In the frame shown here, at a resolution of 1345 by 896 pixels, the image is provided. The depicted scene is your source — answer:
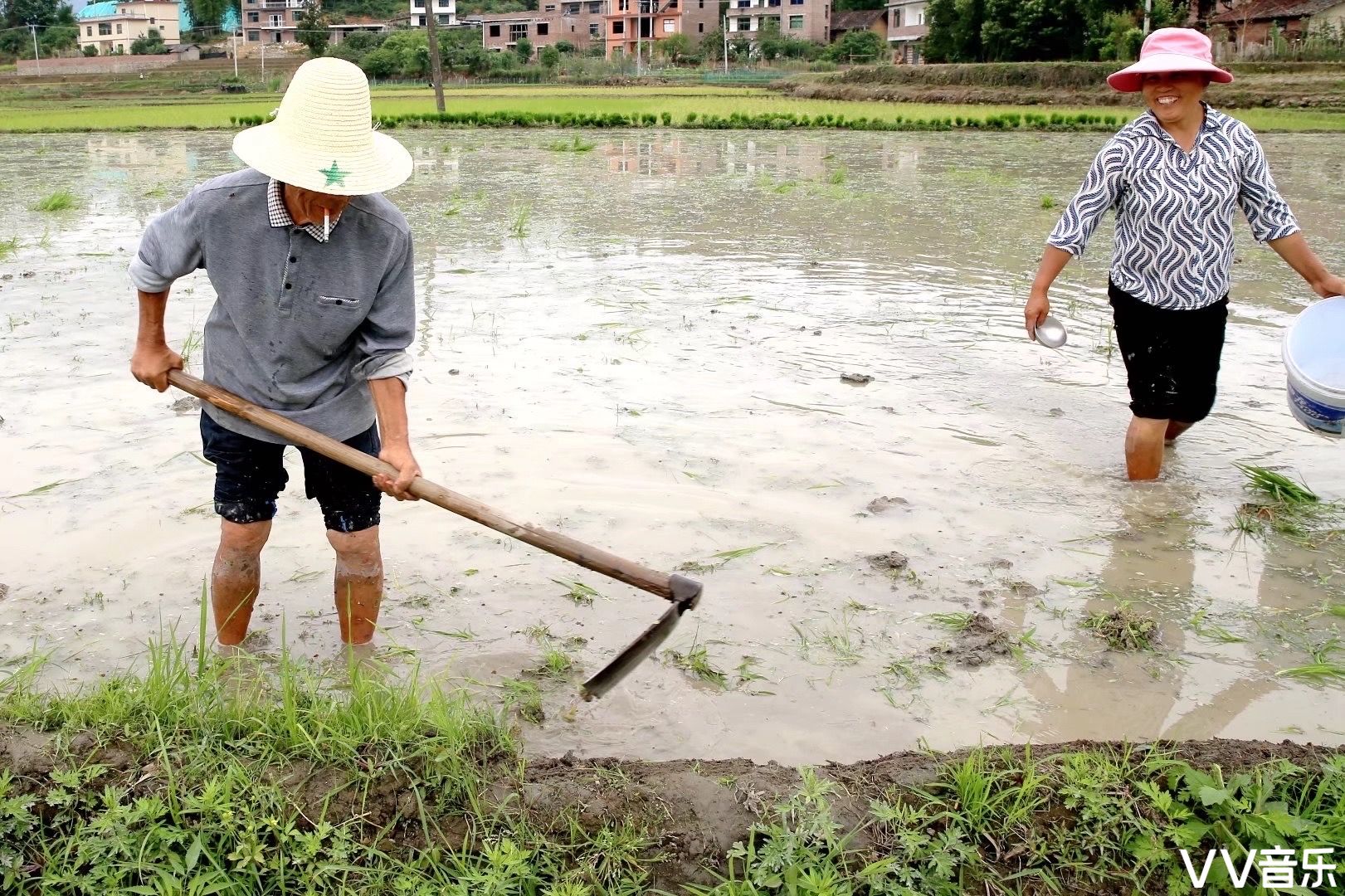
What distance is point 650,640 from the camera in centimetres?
220

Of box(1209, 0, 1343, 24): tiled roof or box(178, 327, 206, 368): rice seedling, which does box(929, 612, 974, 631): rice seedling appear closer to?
box(178, 327, 206, 368): rice seedling

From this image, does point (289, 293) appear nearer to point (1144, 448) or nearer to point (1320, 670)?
point (1320, 670)

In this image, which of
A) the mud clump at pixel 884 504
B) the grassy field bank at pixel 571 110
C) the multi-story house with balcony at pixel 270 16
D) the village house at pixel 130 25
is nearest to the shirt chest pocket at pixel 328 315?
the mud clump at pixel 884 504

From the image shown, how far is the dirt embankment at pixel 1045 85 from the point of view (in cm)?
2242

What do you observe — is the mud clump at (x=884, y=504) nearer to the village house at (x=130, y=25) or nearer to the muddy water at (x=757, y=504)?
Answer: the muddy water at (x=757, y=504)

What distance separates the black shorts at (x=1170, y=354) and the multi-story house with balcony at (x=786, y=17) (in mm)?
58705

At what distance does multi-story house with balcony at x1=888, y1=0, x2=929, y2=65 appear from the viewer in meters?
53.7

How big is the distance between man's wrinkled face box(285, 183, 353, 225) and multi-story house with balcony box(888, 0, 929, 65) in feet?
175

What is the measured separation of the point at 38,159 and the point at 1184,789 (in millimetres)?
16680

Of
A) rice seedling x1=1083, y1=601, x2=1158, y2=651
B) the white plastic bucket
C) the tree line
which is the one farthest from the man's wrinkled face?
the tree line

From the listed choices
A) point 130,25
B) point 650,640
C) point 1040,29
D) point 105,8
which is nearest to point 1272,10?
point 1040,29

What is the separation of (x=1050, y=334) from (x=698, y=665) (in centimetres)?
176

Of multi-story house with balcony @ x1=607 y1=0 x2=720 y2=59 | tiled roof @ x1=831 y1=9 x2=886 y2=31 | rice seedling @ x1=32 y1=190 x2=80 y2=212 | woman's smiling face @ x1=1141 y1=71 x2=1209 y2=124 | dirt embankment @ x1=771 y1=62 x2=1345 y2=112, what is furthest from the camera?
tiled roof @ x1=831 y1=9 x2=886 y2=31

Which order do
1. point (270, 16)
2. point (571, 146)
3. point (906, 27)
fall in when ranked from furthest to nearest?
point (270, 16)
point (906, 27)
point (571, 146)
